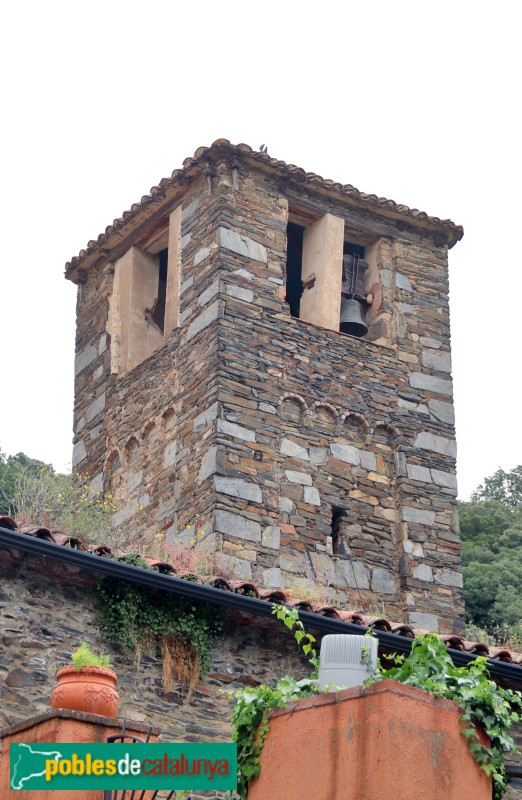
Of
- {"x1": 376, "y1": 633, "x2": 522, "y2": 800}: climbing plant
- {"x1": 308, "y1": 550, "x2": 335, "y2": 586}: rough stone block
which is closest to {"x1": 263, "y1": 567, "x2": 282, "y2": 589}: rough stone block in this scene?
{"x1": 308, "y1": 550, "x2": 335, "y2": 586}: rough stone block

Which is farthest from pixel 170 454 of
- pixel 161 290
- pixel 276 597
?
pixel 276 597

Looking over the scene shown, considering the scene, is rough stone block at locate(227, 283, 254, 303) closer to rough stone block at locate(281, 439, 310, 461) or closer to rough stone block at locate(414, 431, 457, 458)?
rough stone block at locate(281, 439, 310, 461)

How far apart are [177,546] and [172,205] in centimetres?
440

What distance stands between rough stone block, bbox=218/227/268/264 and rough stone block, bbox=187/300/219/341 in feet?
2.30

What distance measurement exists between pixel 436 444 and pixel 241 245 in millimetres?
2964

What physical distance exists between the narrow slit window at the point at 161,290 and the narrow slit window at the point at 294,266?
1.41 meters

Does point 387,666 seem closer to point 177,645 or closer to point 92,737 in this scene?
point 177,645

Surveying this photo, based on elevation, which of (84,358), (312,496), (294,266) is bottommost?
(312,496)

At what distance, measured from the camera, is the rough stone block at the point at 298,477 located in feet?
48.0

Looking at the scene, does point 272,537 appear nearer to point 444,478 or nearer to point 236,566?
point 236,566

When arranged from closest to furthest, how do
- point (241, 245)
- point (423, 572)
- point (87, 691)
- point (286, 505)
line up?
point (87, 691)
point (286, 505)
point (423, 572)
point (241, 245)

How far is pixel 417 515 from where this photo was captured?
15.2 meters

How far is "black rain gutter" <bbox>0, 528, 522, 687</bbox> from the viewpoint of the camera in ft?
32.5

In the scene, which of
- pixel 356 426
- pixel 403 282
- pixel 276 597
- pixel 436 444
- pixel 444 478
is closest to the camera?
pixel 276 597
